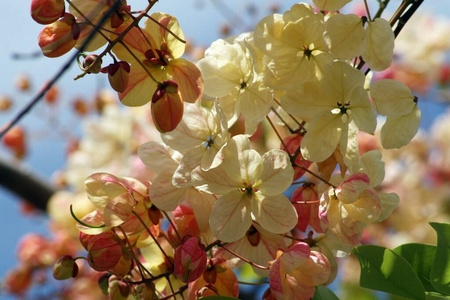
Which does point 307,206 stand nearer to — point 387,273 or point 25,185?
point 387,273

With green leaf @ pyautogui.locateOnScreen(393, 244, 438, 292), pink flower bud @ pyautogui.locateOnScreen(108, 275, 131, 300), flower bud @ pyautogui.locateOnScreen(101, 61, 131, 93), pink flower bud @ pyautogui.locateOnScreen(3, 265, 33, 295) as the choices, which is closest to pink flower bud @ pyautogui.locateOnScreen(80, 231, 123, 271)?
pink flower bud @ pyautogui.locateOnScreen(108, 275, 131, 300)

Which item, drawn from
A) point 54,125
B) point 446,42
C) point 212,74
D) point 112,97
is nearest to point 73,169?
point 54,125

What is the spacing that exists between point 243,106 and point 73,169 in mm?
1193

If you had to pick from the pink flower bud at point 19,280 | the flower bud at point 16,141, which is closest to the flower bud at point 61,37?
the pink flower bud at point 19,280

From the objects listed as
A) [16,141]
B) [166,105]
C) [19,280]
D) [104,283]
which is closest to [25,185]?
[19,280]

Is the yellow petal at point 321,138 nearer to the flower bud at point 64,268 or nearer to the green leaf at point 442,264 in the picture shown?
the green leaf at point 442,264

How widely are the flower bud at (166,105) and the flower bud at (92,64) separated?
5 centimetres

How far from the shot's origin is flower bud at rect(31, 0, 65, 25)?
1.48 feet

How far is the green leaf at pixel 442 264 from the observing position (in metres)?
0.46

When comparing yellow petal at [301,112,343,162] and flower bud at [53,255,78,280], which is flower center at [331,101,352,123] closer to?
yellow petal at [301,112,343,162]

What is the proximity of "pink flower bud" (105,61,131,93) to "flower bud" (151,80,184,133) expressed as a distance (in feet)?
0.09

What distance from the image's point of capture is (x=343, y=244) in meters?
0.52

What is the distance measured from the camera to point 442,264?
1.50 feet

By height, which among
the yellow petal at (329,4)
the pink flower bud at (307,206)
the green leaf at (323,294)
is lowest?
the green leaf at (323,294)
